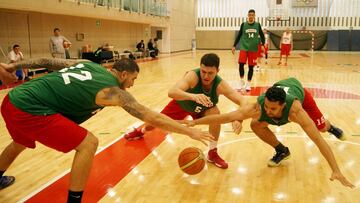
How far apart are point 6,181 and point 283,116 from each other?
3.02 m

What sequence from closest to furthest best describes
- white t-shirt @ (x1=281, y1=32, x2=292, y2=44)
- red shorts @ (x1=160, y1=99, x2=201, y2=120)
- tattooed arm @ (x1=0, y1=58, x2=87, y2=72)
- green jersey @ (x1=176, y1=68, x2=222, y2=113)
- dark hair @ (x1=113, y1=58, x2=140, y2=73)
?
dark hair @ (x1=113, y1=58, x2=140, y2=73), tattooed arm @ (x1=0, y1=58, x2=87, y2=72), green jersey @ (x1=176, y1=68, x2=222, y2=113), red shorts @ (x1=160, y1=99, x2=201, y2=120), white t-shirt @ (x1=281, y1=32, x2=292, y2=44)

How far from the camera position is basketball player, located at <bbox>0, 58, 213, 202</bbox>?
2891mm

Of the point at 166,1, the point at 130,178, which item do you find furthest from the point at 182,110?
the point at 166,1

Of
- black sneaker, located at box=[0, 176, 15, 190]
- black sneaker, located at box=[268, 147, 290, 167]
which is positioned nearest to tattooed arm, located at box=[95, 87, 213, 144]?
black sneaker, located at box=[0, 176, 15, 190]

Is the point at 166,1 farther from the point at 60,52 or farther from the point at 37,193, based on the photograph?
the point at 37,193

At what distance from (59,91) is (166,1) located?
25.5 metres

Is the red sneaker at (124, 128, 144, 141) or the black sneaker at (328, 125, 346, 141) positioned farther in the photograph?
the red sneaker at (124, 128, 144, 141)

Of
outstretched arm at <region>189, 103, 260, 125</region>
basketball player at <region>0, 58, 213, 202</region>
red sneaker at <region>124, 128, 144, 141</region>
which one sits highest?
basketball player at <region>0, 58, 213, 202</region>

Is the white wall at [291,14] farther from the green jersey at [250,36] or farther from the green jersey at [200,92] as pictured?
the green jersey at [200,92]

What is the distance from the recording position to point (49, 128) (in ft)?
9.48

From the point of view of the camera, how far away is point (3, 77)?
3.29 m

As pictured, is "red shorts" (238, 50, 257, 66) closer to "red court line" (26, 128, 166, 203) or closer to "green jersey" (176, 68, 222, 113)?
"red court line" (26, 128, 166, 203)

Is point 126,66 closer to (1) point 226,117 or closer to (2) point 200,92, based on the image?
(1) point 226,117

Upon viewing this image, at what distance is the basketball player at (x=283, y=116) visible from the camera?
344 centimetres
